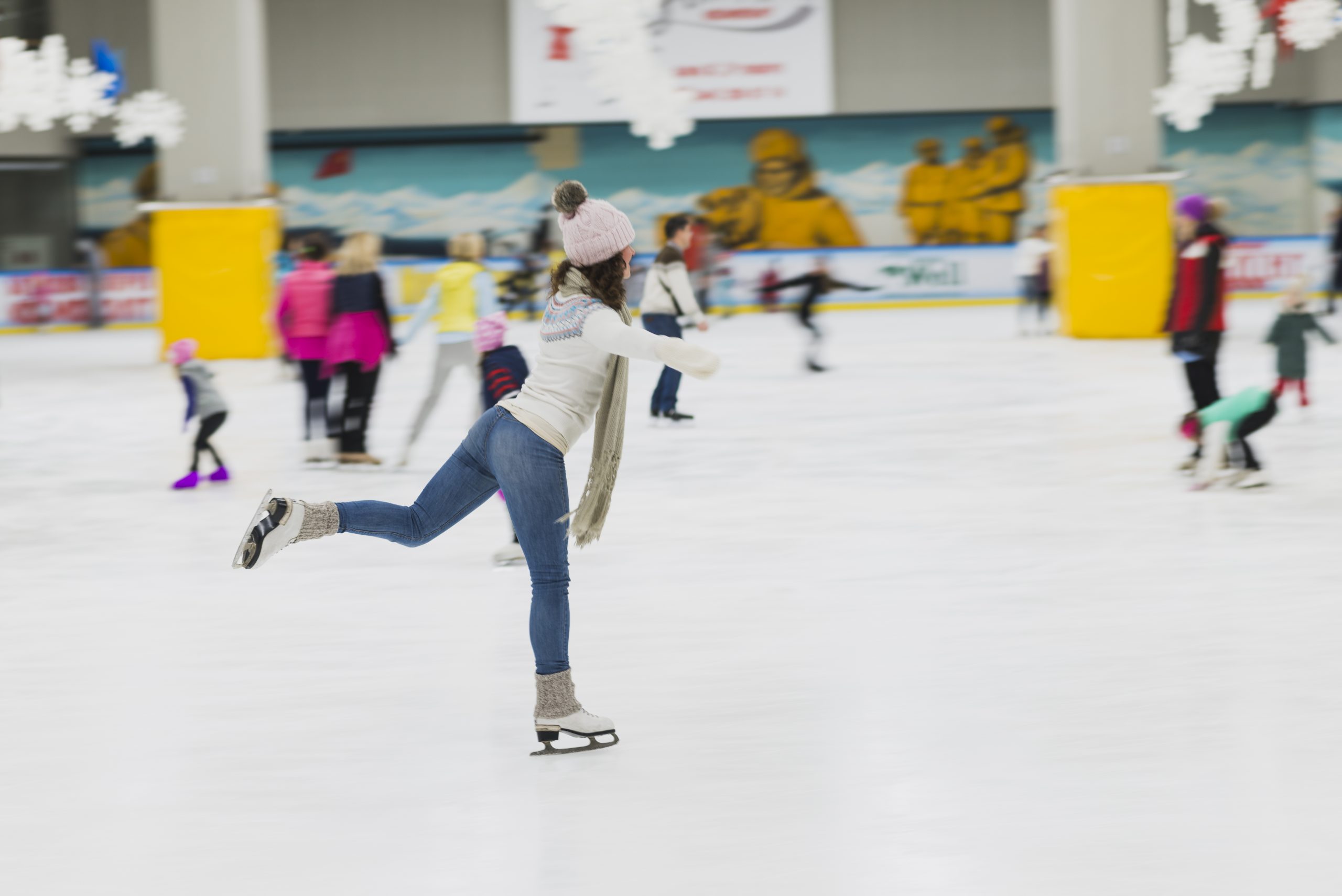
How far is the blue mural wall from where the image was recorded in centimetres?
2914

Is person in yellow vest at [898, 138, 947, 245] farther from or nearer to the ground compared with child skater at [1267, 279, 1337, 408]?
farther from the ground

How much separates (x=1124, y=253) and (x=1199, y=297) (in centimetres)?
1045

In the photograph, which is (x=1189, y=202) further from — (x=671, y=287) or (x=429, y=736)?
(x=429, y=736)

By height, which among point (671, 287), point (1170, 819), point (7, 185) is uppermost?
point (7, 185)

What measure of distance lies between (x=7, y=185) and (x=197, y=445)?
873 inches

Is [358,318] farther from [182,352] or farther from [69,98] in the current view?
[69,98]

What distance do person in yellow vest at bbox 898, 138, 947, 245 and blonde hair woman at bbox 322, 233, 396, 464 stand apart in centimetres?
2109

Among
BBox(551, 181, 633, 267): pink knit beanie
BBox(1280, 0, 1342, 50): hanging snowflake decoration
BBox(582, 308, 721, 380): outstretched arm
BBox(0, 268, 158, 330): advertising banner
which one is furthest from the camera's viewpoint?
BBox(0, 268, 158, 330): advertising banner

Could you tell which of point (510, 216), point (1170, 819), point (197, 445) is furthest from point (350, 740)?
point (510, 216)

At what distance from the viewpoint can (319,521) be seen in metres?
3.89

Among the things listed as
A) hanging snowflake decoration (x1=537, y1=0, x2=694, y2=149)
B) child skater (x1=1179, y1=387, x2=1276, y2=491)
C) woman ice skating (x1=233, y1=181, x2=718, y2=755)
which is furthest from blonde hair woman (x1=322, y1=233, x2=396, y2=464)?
hanging snowflake decoration (x1=537, y1=0, x2=694, y2=149)

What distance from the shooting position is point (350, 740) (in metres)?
4.05

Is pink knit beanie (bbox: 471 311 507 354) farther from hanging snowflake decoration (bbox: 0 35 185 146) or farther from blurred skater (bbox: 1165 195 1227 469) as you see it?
hanging snowflake decoration (bbox: 0 35 185 146)

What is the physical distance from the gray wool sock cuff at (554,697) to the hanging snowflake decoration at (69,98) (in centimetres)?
1615
